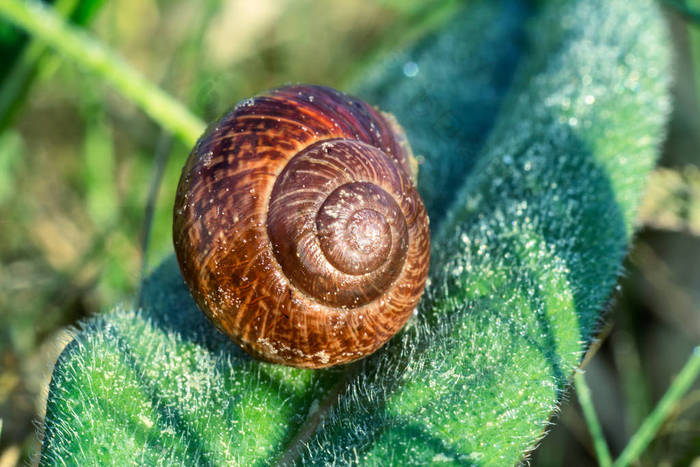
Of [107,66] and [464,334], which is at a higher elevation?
[464,334]

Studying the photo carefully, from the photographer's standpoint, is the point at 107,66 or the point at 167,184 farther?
the point at 167,184

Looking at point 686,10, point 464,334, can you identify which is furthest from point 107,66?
point 686,10

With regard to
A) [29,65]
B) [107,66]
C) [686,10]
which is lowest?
[29,65]

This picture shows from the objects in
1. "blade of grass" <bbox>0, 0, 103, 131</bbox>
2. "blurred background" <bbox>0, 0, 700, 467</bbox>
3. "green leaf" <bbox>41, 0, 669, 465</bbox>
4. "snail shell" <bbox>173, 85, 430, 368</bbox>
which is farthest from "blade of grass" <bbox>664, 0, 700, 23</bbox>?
"blade of grass" <bbox>0, 0, 103, 131</bbox>

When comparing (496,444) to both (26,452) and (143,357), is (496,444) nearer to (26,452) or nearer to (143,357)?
(143,357)

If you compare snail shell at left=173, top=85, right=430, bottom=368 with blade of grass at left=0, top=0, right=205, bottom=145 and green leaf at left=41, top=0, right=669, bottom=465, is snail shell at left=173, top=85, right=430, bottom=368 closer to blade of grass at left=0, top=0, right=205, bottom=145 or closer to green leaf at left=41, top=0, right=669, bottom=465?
green leaf at left=41, top=0, right=669, bottom=465

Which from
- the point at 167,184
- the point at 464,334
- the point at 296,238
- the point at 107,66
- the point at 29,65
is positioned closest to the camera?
the point at 296,238

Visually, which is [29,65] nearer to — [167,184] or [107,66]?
[107,66]
